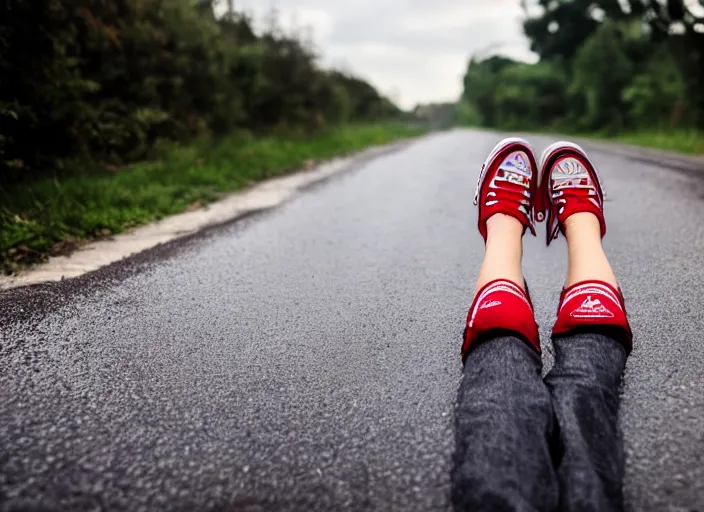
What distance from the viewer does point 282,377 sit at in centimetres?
159

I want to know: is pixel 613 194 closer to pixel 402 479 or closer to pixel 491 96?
Result: pixel 402 479

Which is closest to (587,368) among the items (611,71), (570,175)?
(570,175)

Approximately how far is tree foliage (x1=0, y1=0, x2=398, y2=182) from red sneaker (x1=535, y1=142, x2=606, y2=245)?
366 centimetres

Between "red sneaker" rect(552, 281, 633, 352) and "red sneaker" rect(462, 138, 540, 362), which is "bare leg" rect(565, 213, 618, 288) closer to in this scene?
"red sneaker" rect(552, 281, 633, 352)

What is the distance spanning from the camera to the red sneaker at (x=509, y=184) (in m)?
2.10

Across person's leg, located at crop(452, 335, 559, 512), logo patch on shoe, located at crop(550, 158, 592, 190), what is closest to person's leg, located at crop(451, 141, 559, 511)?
person's leg, located at crop(452, 335, 559, 512)

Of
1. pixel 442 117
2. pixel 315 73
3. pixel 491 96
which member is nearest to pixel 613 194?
pixel 315 73

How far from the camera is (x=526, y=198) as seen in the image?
220cm

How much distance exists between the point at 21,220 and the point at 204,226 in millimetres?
Result: 1142

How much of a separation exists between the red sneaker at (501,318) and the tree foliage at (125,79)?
12.6 ft

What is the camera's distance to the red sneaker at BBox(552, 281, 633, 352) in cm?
144

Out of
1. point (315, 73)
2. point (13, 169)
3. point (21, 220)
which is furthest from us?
point (315, 73)

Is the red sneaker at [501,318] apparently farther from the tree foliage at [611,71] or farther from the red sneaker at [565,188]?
the tree foliage at [611,71]

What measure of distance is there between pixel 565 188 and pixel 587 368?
1.07m
